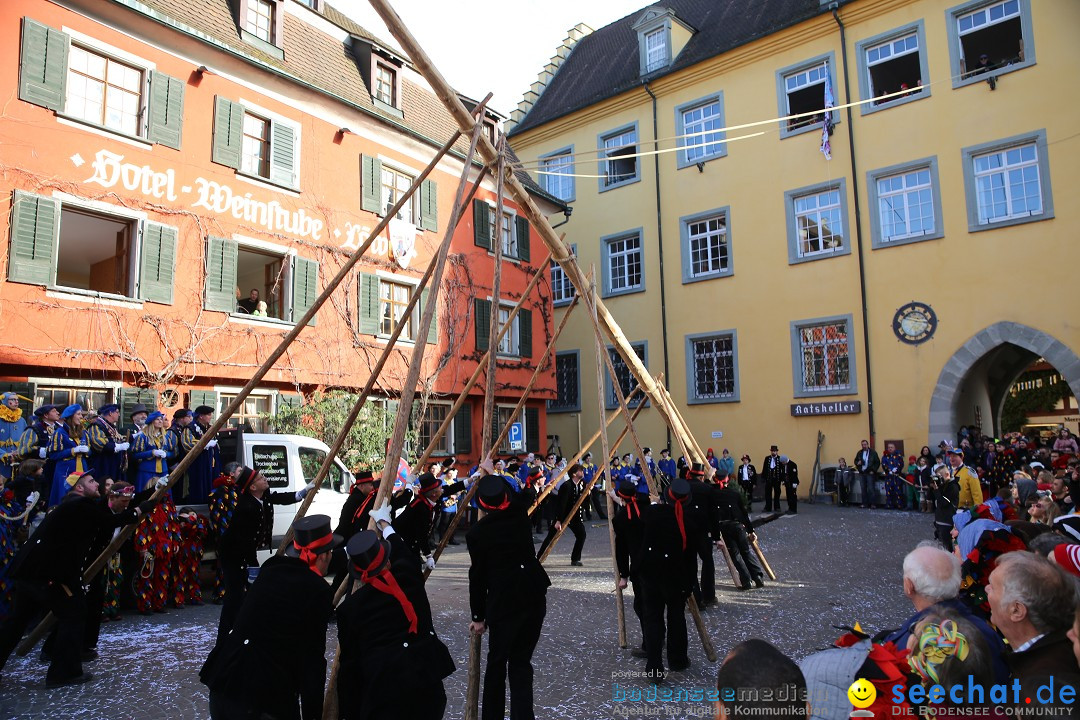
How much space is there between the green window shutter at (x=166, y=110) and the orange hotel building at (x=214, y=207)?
0.04 metres

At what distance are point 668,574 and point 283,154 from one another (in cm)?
1453

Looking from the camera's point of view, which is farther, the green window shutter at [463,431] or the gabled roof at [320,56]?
the green window shutter at [463,431]

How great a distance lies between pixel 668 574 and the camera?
654 centimetres

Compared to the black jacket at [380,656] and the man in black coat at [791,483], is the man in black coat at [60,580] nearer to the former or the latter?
the black jacket at [380,656]

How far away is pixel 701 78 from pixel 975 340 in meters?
12.8

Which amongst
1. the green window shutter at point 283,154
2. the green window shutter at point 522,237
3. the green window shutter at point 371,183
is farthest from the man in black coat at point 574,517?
the green window shutter at point 283,154

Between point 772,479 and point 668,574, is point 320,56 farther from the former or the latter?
point 668,574

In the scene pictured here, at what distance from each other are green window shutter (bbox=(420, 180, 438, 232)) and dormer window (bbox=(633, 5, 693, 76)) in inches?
445

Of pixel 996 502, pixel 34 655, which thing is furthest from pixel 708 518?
pixel 34 655

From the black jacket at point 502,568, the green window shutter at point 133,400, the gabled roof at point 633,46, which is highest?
the gabled roof at point 633,46

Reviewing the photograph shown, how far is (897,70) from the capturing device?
22.3 m

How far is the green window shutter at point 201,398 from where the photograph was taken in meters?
14.7

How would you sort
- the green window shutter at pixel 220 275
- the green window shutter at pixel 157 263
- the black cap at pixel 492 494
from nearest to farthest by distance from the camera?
the black cap at pixel 492 494, the green window shutter at pixel 157 263, the green window shutter at pixel 220 275

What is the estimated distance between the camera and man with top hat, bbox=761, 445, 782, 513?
2050cm
